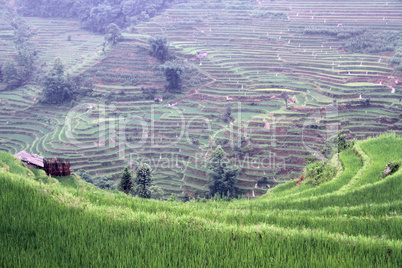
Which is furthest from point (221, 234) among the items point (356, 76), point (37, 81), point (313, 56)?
point (37, 81)

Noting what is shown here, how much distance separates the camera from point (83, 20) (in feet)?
160

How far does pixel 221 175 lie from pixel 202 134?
6853 mm

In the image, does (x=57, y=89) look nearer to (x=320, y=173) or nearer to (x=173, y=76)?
(x=173, y=76)

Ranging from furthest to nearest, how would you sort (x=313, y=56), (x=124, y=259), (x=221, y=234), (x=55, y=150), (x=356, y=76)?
(x=313, y=56) → (x=356, y=76) → (x=55, y=150) → (x=221, y=234) → (x=124, y=259)

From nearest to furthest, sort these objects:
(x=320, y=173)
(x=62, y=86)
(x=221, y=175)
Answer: (x=320, y=173) < (x=221, y=175) < (x=62, y=86)

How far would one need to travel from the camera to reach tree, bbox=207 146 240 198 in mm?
17562

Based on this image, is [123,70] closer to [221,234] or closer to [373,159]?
[373,159]

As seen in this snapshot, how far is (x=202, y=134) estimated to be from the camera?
23844 millimetres

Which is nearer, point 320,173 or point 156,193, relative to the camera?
point 320,173

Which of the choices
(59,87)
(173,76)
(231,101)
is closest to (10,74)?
(59,87)

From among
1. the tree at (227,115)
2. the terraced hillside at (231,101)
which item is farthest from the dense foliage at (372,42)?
the tree at (227,115)

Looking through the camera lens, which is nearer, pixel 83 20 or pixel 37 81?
pixel 37 81

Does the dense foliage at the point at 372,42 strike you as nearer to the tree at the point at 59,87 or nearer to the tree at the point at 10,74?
the tree at the point at 59,87

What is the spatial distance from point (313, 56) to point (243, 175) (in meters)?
19.1
